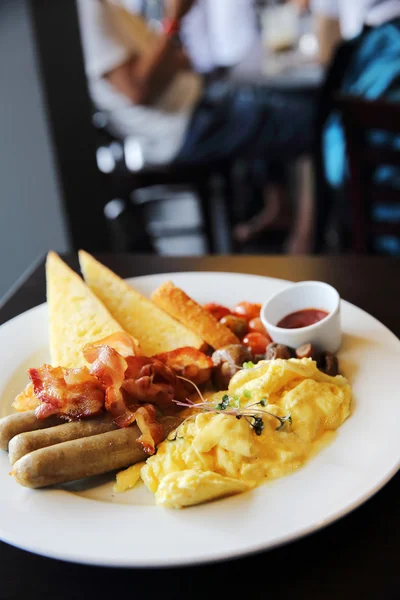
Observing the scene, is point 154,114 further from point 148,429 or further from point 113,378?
point 148,429

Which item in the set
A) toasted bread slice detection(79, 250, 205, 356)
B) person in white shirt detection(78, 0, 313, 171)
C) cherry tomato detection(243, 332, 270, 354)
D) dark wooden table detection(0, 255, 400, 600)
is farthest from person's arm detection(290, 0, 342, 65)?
dark wooden table detection(0, 255, 400, 600)

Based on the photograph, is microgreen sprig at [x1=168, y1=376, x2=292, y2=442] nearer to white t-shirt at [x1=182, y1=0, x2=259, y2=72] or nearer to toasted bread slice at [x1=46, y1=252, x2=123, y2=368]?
toasted bread slice at [x1=46, y1=252, x2=123, y2=368]

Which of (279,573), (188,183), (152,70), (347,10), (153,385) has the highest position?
(347,10)

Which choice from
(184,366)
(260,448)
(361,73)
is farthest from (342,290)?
(361,73)

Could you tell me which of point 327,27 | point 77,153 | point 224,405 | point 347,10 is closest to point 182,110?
point 77,153

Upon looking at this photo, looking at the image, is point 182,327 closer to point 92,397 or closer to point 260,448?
point 92,397
